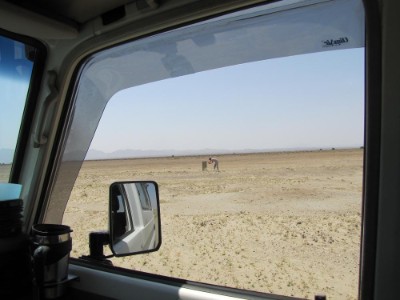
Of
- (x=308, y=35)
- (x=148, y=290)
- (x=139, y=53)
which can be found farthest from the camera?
(x=139, y=53)

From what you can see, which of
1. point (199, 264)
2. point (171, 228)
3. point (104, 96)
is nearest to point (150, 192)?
point (104, 96)

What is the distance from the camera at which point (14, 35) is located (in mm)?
2205

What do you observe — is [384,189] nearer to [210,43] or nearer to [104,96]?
[210,43]

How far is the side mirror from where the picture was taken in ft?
6.96

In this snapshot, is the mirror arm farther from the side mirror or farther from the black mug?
the black mug

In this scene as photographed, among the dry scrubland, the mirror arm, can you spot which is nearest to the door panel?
the mirror arm

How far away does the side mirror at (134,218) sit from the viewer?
6.96 feet

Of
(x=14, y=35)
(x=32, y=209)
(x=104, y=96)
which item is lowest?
(x=32, y=209)

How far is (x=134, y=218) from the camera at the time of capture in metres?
2.38

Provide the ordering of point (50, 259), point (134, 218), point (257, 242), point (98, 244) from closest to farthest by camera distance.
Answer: point (50, 259) → point (98, 244) → point (134, 218) → point (257, 242)

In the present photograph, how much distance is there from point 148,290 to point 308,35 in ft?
4.89

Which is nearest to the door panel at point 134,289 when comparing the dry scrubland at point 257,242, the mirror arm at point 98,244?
the mirror arm at point 98,244

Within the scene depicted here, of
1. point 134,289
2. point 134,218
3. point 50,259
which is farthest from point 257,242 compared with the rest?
point 50,259

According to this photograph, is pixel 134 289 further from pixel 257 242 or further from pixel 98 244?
pixel 257 242
